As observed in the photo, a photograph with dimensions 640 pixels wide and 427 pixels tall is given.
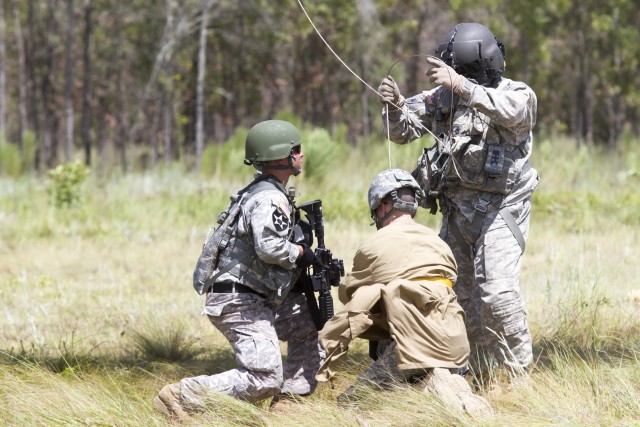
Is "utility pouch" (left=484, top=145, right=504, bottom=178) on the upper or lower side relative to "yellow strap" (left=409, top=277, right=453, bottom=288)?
upper

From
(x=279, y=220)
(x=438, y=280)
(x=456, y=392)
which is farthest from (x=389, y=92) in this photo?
(x=456, y=392)

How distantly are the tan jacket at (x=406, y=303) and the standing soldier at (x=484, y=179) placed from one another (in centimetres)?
43

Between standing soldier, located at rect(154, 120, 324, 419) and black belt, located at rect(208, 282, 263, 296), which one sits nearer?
standing soldier, located at rect(154, 120, 324, 419)

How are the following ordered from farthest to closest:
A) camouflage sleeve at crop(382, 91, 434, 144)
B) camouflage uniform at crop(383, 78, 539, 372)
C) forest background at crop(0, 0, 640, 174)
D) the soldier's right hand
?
forest background at crop(0, 0, 640, 174) → camouflage sleeve at crop(382, 91, 434, 144) → the soldier's right hand → camouflage uniform at crop(383, 78, 539, 372)

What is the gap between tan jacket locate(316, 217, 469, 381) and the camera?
4031 mm

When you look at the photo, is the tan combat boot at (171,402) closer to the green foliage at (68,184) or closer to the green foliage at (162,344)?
the green foliage at (162,344)

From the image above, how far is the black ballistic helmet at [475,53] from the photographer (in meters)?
4.60

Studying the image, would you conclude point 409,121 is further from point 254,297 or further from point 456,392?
point 456,392

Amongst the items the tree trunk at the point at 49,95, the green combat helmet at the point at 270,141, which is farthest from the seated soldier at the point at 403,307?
the tree trunk at the point at 49,95

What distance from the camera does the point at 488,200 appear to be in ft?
15.3

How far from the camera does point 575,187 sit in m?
12.9

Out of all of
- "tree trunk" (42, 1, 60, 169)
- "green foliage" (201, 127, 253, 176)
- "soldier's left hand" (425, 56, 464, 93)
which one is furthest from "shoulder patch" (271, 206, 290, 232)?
"tree trunk" (42, 1, 60, 169)

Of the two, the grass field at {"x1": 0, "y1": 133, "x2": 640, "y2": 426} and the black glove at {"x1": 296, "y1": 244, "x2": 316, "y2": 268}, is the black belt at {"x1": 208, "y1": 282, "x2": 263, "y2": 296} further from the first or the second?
the grass field at {"x1": 0, "y1": 133, "x2": 640, "y2": 426}

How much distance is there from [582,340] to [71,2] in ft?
46.2
